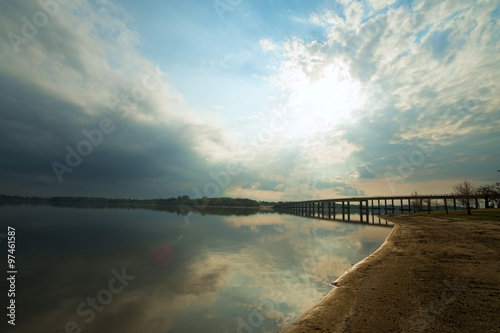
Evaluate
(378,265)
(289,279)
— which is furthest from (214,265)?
(378,265)

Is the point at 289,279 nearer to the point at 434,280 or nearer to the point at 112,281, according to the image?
the point at 434,280

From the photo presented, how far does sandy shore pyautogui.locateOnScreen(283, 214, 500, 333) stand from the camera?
7.10 meters

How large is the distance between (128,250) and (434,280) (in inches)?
866

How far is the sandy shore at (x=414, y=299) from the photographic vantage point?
23.3 feet

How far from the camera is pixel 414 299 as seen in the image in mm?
8953
